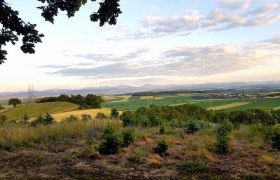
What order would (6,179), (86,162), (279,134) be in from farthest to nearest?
(279,134)
(86,162)
(6,179)

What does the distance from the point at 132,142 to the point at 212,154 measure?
2.52 meters

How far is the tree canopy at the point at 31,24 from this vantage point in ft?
26.0

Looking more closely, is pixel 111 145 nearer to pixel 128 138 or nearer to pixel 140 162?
pixel 128 138

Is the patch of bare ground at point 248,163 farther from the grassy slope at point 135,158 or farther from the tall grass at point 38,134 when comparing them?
the tall grass at point 38,134

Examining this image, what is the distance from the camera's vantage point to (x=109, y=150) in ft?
32.9

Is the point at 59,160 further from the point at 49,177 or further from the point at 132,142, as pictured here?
the point at 132,142

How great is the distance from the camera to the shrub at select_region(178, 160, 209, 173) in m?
8.24

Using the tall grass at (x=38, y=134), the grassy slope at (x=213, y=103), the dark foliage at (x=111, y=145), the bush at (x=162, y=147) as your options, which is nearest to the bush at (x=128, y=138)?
the dark foliage at (x=111, y=145)

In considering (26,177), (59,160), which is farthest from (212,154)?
(26,177)

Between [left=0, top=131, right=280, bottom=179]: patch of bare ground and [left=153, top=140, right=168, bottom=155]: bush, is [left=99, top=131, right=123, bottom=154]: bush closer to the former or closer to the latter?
[left=0, top=131, right=280, bottom=179]: patch of bare ground

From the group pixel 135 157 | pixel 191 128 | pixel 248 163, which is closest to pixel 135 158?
pixel 135 157

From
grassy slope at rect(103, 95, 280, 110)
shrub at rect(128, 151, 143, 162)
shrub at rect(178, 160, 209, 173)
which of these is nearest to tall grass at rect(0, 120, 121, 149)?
shrub at rect(128, 151, 143, 162)

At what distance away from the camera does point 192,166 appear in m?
8.35

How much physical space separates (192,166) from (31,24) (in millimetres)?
4585
